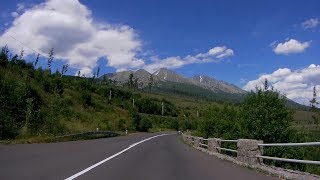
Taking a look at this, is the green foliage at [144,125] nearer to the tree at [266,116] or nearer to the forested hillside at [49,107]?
the forested hillside at [49,107]

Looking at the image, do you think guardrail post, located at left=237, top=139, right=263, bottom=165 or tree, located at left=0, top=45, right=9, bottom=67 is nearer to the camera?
guardrail post, located at left=237, top=139, right=263, bottom=165

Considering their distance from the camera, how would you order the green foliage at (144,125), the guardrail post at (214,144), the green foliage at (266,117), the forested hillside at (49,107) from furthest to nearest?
1. the green foliage at (144,125)
2. the forested hillside at (49,107)
3. the green foliage at (266,117)
4. the guardrail post at (214,144)

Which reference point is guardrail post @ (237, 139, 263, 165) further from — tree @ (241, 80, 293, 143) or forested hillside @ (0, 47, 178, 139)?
forested hillside @ (0, 47, 178, 139)

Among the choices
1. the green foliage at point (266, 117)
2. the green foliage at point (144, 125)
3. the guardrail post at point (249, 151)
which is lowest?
the guardrail post at point (249, 151)

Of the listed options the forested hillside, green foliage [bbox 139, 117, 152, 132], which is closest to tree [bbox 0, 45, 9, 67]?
the forested hillside

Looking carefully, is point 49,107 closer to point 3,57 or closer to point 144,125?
point 3,57

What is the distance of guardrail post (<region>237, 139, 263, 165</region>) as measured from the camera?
1596 cm

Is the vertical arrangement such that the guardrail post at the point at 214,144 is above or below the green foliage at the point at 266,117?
below

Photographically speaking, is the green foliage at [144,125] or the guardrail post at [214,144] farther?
the green foliage at [144,125]

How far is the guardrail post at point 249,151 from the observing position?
16.0 meters

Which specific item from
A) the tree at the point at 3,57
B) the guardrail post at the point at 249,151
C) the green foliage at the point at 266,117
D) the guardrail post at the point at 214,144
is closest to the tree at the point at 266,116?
the green foliage at the point at 266,117

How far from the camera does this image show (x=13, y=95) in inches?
1732

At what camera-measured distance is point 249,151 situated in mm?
16453

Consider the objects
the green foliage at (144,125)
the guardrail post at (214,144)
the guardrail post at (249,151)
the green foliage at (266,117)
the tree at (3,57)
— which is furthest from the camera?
the green foliage at (144,125)
